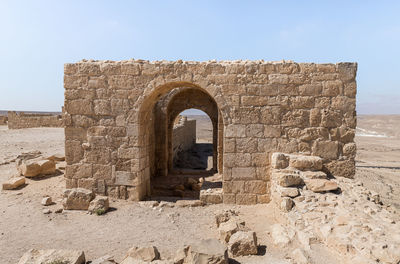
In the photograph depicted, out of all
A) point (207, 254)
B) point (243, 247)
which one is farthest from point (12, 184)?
point (243, 247)

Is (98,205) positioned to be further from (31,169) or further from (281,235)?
(281,235)

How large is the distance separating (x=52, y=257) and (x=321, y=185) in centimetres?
423

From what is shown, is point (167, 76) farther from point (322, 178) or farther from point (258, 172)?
point (322, 178)

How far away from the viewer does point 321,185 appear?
4.66 meters

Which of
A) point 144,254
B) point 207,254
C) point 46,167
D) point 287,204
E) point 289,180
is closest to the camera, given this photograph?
point 207,254

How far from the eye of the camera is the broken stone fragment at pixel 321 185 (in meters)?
4.62

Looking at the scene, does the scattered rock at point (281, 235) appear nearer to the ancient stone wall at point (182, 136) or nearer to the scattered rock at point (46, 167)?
the scattered rock at point (46, 167)

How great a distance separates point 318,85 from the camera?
17.5 feet

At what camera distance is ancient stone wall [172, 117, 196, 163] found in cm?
1308

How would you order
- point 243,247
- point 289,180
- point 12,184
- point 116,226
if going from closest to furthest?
point 243,247, point 116,226, point 289,180, point 12,184

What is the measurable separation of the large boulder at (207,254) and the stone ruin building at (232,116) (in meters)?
2.33

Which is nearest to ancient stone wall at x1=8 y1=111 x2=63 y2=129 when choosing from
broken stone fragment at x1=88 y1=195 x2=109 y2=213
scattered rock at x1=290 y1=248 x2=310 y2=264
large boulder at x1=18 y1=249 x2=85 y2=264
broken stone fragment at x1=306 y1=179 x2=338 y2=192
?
broken stone fragment at x1=88 y1=195 x2=109 y2=213


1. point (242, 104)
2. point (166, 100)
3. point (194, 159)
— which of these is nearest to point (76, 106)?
point (242, 104)

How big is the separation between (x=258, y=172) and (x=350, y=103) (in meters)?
2.30
